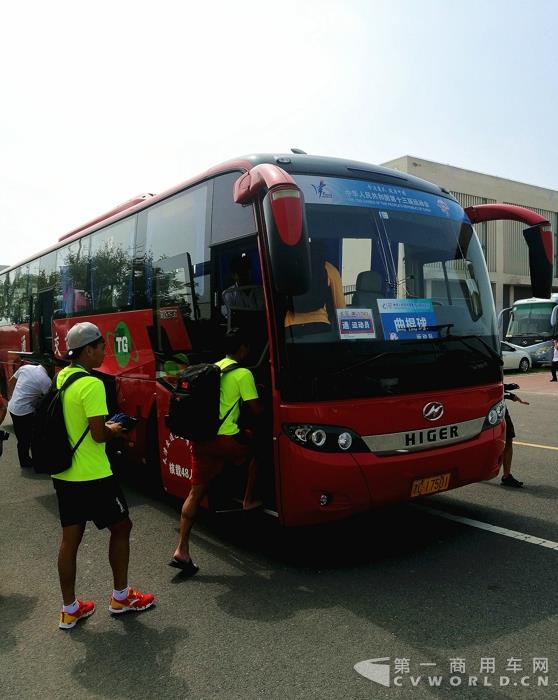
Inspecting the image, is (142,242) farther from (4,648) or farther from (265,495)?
(4,648)

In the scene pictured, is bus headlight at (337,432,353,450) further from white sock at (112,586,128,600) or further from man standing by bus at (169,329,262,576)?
white sock at (112,586,128,600)

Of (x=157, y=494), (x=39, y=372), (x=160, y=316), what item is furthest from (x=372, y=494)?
(x=39, y=372)

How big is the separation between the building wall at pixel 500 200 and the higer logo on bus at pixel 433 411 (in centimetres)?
3493

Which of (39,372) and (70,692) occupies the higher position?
(39,372)

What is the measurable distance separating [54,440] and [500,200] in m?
44.4

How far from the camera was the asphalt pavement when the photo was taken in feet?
9.80

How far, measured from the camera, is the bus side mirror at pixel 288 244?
3645mm

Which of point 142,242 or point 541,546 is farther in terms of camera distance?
point 142,242

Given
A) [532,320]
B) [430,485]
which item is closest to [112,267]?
[430,485]

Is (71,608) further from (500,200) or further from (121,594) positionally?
(500,200)

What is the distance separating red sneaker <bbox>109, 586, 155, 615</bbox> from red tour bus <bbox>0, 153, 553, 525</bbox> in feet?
3.41

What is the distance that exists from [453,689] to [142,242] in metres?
5.17

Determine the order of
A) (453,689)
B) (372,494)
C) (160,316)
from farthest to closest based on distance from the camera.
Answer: (160,316) < (372,494) < (453,689)

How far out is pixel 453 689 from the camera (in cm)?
288
